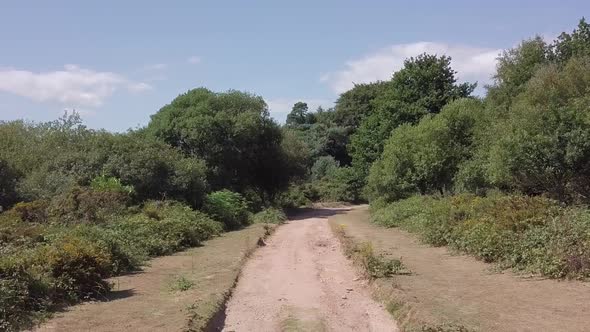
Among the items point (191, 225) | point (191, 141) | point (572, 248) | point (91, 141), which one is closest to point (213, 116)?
point (191, 141)

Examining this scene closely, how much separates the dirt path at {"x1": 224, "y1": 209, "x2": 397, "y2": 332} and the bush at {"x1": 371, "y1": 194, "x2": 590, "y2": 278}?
4.15m

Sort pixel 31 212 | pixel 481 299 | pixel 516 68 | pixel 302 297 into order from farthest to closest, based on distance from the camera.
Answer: pixel 516 68 → pixel 31 212 → pixel 302 297 → pixel 481 299

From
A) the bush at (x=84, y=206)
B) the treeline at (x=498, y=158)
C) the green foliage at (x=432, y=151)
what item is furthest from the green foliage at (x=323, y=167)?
the bush at (x=84, y=206)

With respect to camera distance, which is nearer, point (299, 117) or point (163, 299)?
point (163, 299)

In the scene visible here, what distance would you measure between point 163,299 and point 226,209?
72.8ft

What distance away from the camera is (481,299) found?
11.6 meters

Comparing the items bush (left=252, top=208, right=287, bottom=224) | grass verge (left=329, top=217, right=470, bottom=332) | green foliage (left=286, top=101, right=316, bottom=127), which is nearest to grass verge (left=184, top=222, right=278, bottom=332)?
grass verge (left=329, top=217, right=470, bottom=332)

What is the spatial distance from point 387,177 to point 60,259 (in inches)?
1199

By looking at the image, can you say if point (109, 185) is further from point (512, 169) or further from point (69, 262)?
point (512, 169)

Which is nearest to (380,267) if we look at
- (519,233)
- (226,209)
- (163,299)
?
(519,233)

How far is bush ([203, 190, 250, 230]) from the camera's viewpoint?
33.6 meters

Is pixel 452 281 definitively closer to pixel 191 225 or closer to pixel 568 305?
pixel 568 305

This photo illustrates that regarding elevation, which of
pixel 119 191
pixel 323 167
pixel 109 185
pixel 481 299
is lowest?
pixel 481 299

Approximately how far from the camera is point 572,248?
13.5 metres
